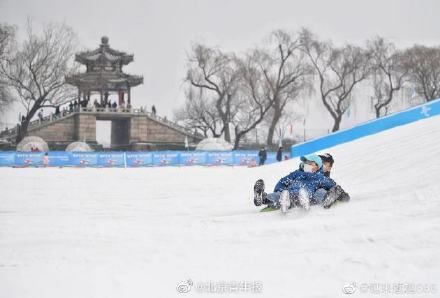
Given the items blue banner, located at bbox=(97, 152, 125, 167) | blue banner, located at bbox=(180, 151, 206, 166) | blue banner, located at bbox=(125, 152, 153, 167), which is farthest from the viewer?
blue banner, located at bbox=(180, 151, 206, 166)

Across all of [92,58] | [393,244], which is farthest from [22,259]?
[92,58]

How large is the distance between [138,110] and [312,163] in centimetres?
4322

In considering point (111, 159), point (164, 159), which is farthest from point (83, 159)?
point (164, 159)

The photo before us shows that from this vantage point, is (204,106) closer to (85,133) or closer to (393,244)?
(85,133)

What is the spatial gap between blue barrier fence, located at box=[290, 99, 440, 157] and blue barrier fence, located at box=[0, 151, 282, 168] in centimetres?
1052

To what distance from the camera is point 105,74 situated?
52469 millimetres

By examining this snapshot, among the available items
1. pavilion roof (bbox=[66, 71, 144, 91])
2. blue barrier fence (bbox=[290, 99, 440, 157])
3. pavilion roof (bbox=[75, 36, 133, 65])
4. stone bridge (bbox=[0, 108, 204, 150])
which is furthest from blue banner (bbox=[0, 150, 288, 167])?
pavilion roof (bbox=[75, 36, 133, 65])

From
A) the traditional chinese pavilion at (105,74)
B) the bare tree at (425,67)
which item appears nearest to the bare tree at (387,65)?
the bare tree at (425,67)

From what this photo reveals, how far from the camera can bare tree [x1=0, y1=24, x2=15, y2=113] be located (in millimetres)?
33506

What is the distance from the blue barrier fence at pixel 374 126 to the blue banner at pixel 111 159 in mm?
12134

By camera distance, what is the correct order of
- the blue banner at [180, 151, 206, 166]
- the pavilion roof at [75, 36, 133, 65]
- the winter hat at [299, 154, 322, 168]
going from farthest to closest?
the pavilion roof at [75, 36, 133, 65] → the blue banner at [180, 151, 206, 166] → the winter hat at [299, 154, 322, 168]

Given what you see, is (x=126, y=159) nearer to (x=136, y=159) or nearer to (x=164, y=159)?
(x=136, y=159)

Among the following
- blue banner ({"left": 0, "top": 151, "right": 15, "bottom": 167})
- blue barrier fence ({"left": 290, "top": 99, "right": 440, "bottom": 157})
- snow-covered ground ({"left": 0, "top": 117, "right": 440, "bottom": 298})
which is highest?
blue barrier fence ({"left": 290, "top": 99, "right": 440, "bottom": 157})

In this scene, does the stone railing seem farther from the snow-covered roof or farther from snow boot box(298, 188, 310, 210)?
snow boot box(298, 188, 310, 210)
